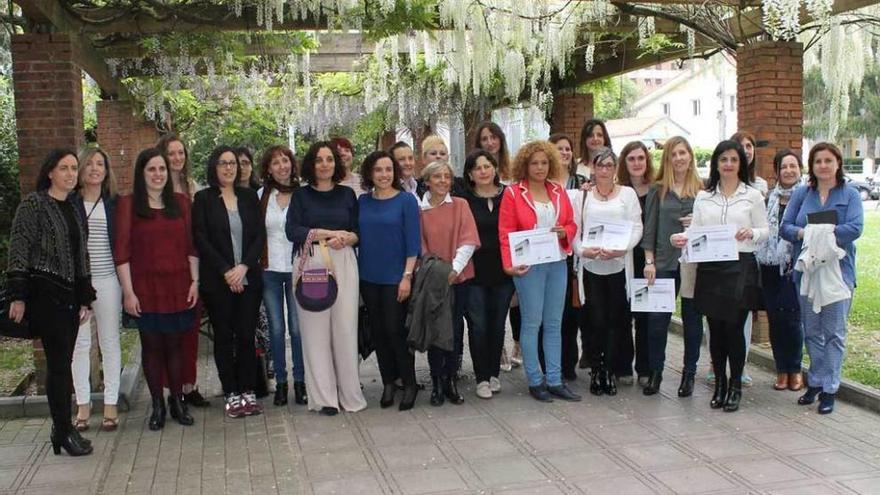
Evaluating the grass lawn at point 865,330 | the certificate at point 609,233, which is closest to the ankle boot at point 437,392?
the certificate at point 609,233

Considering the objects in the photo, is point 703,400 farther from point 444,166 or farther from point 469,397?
point 444,166

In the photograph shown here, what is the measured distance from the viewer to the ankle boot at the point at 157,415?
5.28 meters

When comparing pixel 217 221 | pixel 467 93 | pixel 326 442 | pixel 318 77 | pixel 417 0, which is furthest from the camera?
pixel 318 77

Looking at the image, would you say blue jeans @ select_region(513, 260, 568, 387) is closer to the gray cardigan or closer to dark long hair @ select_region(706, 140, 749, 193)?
the gray cardigan

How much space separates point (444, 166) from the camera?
551 cm

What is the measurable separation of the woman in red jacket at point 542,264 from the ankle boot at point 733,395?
1012 mm

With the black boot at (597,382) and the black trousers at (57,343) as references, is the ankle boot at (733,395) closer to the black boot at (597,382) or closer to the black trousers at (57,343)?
the black boot at (597,382)

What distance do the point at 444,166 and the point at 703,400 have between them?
2.43 m

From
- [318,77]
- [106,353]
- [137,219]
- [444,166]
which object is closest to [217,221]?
[137,219]

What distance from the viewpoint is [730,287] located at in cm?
529

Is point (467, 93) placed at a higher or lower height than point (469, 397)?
higher

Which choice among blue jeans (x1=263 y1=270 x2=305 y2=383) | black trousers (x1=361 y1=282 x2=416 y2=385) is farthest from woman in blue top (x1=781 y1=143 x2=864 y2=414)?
blue jeans (x1=263 y1=270 x2=305 y2=383)

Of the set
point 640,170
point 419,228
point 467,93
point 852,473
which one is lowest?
point 852,473

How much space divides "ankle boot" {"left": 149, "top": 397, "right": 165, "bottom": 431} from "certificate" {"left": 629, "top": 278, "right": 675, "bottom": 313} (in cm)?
321
